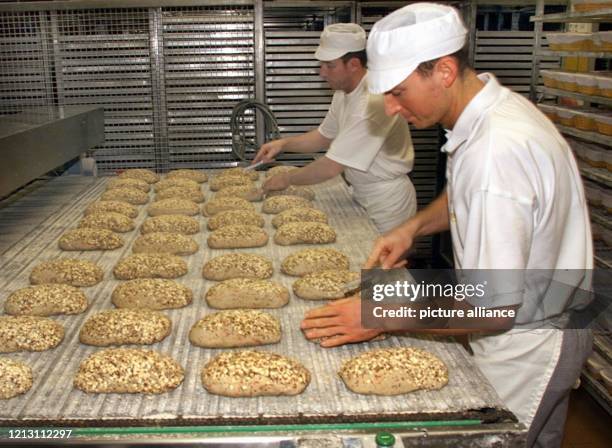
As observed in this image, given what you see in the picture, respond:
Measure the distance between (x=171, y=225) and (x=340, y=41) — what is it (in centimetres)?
138

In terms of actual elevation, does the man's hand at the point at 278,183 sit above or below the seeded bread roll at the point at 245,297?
above

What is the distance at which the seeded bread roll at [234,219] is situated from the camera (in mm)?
3336

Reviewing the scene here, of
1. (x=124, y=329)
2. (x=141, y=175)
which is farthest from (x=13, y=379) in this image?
(x=141, y=175)

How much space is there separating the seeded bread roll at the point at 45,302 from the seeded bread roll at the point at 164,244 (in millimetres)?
637

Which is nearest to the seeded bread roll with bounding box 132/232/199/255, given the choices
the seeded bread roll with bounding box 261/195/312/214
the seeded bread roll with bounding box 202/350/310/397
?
the seeded bread roll with bounding box 261/195/312/214

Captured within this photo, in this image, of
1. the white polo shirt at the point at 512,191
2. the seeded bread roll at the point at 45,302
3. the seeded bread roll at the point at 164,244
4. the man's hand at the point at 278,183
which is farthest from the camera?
the man's hand at the point at 278,183

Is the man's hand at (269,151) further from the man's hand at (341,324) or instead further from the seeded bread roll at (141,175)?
the man's hand at (341,324)

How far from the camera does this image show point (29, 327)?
81.3 inches

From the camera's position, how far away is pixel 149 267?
107 inches

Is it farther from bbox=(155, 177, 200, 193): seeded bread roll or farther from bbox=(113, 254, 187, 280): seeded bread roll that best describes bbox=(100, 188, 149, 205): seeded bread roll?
bbox=(113, 254, 187, 280): seeded bread roll

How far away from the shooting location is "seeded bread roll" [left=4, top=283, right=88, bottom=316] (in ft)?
7.62

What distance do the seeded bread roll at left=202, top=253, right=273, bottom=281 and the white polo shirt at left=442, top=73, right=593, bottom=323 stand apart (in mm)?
1033

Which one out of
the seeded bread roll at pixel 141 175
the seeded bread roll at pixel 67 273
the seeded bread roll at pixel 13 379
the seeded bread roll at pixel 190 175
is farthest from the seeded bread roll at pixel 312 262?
the seeded bread roll at pixel 141 175

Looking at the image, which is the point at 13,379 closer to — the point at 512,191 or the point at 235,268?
the point at 235,268
